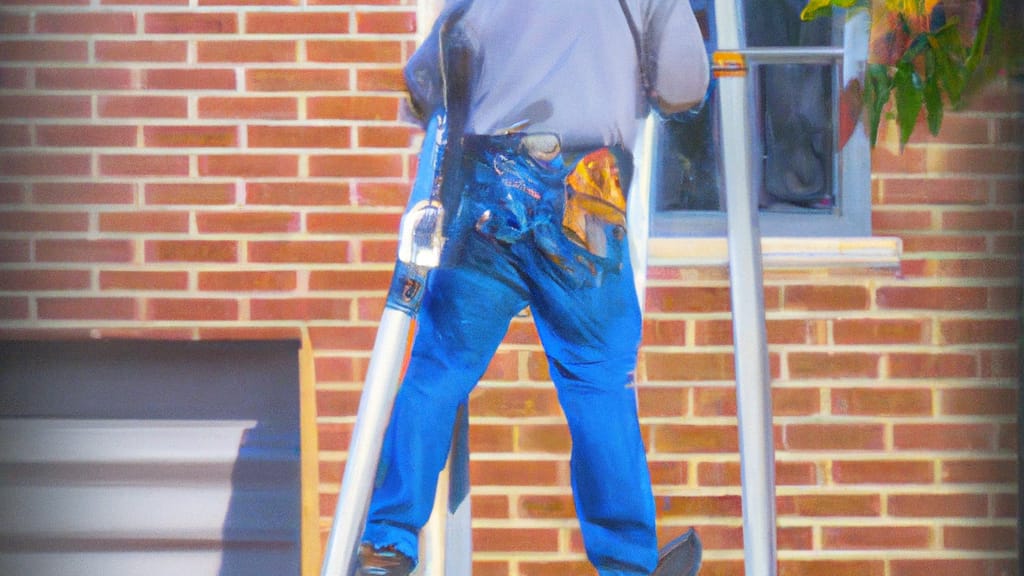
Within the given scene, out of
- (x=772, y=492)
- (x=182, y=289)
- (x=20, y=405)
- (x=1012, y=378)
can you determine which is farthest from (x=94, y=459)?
(x=1012, y=378)

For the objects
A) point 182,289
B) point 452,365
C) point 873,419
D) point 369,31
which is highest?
point 369,31

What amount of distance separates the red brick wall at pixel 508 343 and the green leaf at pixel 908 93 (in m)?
0.07

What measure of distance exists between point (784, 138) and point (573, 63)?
469 mm

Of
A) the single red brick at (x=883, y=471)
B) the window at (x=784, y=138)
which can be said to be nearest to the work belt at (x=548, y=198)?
the window at (x=784, y=138)

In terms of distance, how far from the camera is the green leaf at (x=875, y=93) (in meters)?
2.00

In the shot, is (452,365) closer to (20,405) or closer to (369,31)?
(369,31)

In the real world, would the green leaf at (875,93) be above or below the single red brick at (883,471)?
above

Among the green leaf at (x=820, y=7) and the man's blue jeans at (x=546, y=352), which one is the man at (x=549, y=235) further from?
the green leaf at (x=820, y=7)

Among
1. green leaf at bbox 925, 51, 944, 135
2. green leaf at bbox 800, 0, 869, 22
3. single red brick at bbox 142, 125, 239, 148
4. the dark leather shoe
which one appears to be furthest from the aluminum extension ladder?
single red brick at bbox 142, 125, 239, 148

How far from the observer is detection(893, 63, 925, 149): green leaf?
199 centimetres

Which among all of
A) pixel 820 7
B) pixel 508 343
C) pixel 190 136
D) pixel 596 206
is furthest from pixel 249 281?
pixel 820 7

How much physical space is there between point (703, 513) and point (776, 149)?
77 cm

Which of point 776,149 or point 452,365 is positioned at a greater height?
point 776,149

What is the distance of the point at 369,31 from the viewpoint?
202cm
